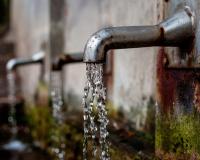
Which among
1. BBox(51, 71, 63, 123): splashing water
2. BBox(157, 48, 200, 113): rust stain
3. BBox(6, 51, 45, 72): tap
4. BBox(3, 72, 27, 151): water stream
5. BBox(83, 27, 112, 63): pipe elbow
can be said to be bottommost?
BBox(3, 72, 27, 151): water stream

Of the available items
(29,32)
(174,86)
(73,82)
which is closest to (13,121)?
(29,32)

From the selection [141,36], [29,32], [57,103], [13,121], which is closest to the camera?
[141,36]

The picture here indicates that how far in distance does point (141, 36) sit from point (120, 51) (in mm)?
1719

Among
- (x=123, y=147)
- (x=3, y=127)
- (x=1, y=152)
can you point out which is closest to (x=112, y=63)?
(x=123, y=147)

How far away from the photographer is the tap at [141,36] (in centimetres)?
243

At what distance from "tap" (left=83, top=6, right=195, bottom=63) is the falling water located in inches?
102

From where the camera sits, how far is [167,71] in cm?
288

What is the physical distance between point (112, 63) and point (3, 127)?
3.85 meters

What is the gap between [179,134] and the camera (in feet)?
8.93

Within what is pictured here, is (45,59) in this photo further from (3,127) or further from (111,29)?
(111,29)

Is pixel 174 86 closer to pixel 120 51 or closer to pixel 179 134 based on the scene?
pixel 179 134

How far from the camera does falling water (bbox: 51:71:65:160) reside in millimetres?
5023

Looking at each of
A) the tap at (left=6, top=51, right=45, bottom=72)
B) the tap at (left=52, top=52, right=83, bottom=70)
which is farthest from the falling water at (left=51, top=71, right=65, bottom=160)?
the tap at (left=52, top=52, right=83, bottom=70)

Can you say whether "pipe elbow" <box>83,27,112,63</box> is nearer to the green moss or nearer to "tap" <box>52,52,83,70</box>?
the green moss
